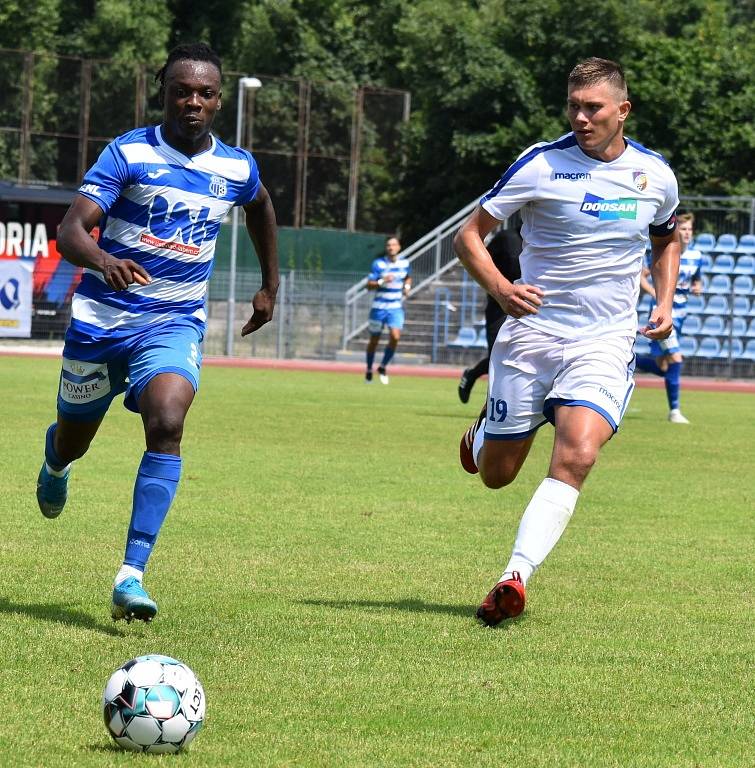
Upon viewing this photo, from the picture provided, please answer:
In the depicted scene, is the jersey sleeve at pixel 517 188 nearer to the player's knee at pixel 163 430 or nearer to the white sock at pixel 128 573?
the player's knee at pixel 163 430

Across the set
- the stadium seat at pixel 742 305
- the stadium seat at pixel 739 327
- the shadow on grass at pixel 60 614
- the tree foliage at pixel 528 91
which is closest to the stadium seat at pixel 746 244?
the stadium seat at pixel 742 305

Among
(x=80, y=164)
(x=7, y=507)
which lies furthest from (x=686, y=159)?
(x=7, y=507)

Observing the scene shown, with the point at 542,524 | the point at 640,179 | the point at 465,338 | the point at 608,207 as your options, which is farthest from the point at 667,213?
the point at 465,338

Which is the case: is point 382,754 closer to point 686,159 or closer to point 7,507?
point 7,507

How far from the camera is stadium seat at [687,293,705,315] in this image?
3279cm

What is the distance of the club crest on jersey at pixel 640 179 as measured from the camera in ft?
22.0

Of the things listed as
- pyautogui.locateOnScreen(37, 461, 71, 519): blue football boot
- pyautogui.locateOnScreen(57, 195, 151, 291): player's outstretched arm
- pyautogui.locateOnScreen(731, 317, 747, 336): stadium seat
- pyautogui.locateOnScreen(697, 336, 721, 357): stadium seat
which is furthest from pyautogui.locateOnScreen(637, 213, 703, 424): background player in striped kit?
pyautogui.locateOnScreen(731, 317, 747, 336): stadium seat

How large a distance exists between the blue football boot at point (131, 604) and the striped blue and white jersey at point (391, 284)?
20.0 metres

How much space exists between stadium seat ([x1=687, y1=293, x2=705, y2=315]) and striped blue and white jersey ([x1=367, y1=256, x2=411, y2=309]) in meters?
9.12

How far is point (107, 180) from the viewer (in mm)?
6336

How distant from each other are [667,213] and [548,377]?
0.96 m

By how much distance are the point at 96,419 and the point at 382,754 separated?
298 centimetres

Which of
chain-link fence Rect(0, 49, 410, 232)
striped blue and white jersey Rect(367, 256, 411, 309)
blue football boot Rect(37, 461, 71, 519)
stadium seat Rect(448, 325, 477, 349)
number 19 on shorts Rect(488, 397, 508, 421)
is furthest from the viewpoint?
chain-link fence Rect(0, 49, 410, 232)

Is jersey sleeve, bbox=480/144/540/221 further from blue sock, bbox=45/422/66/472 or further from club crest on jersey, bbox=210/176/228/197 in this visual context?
blue sock, bbox=45/422/66/472
